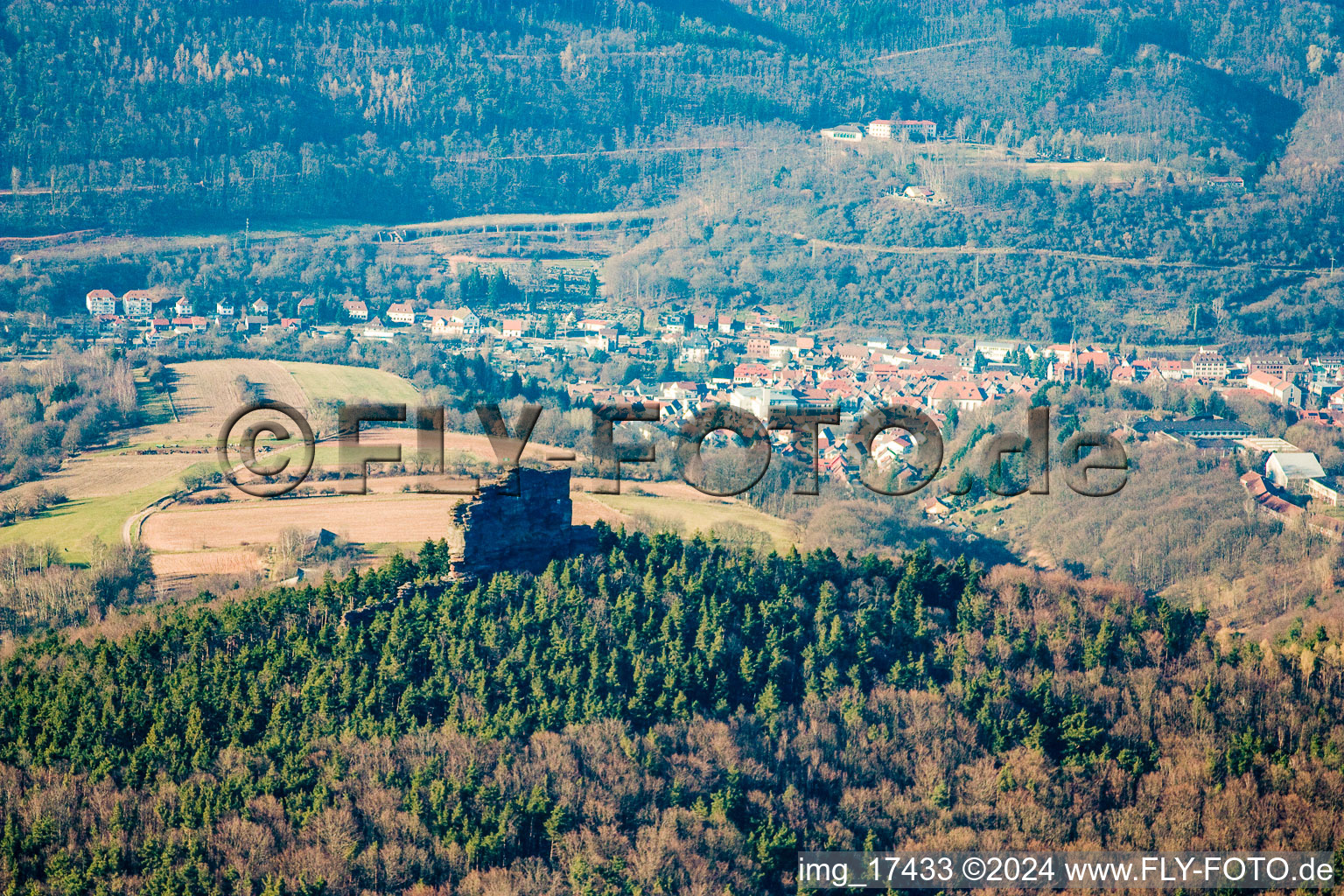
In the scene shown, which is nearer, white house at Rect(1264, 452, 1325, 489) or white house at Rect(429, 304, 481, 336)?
white house at Rect(1264, 452, 1325, 489)

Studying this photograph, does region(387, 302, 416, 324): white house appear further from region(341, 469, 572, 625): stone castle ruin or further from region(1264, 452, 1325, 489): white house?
region(341, 469, 572, 625): stone castle ruin

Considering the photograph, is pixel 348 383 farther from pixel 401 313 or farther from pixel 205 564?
pixel 401 313

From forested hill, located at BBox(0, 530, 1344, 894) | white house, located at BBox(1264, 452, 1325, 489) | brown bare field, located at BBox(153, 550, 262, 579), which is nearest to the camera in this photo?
forested hill, located at BBox(0, 530, 1344, 894)

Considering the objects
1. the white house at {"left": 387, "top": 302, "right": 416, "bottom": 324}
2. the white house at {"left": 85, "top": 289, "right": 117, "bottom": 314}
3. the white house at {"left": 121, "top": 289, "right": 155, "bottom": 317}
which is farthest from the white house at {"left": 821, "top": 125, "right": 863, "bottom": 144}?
the white house at {"left": 85, "top": 289, "right": 117, "bottom": 314}

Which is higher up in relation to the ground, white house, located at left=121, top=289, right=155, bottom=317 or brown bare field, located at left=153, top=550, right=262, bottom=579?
white house, located at left=121, top=289, right=155, bottom=317

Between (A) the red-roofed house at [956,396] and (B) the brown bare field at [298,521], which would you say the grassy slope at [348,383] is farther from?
(A) the red-roofed house at [956,396]

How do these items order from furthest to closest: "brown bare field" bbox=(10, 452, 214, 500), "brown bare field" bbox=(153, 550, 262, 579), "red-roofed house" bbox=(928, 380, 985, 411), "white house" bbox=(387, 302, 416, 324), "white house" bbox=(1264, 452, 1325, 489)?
"white house" bbox=(387, 302, 416, 324), "red-roofed house" bbox=(928, 380, 985, 411), "white house" bbox=(1264, 452, 1325, 489), "brown bare field" bbox=(10, 452, 214, 500), "brown bare field" bbox=(153, 550, 262, 579)
